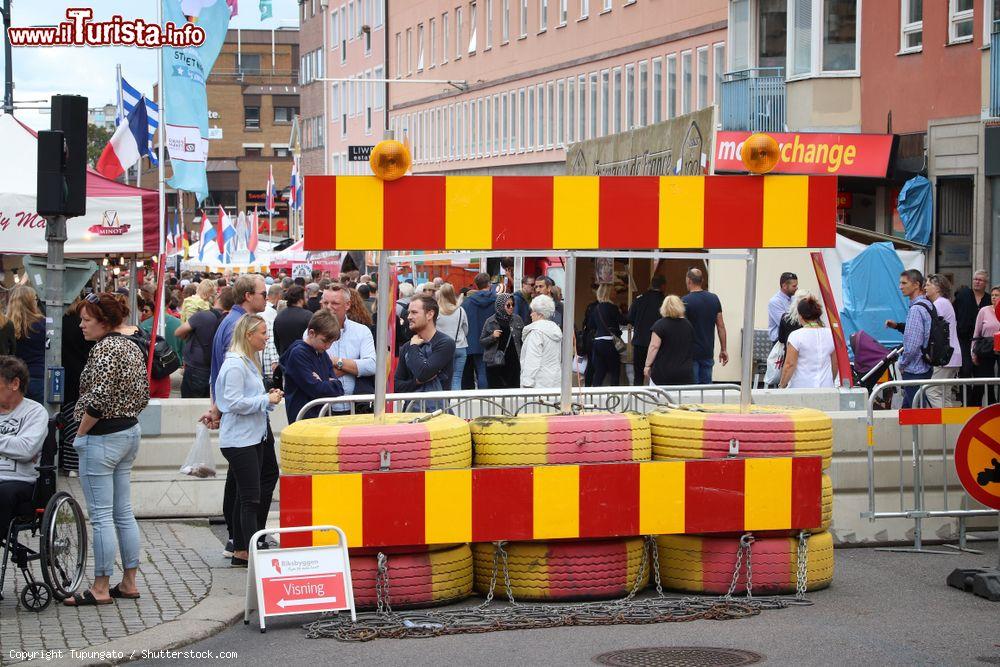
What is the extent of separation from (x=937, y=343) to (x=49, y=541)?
35.1ft

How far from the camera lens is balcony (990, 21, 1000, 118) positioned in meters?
25.5

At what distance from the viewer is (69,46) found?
55.1 feet

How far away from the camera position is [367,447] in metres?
8.61

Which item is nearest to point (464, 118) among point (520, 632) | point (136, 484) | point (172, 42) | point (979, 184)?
point (979, 184)

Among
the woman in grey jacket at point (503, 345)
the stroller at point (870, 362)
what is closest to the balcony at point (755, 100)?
the stroller at point (870, 362)

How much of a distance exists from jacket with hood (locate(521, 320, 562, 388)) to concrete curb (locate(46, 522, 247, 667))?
5.75 metres

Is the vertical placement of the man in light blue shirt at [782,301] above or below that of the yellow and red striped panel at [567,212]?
below

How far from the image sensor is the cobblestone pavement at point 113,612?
8.12m

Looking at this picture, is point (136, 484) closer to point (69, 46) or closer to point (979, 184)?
point (69, 46)

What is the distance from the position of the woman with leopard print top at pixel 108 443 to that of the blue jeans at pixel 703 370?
9.00 meters

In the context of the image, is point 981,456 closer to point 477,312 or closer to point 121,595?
point 121,595

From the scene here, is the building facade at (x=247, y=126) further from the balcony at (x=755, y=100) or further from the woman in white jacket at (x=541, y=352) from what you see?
the woman in white jacket at (x=541, y=352)

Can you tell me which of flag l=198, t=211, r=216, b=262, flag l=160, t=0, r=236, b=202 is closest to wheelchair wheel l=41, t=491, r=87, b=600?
flag l=160, t=0, r=236, b=202

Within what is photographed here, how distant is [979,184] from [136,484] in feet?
60.3
